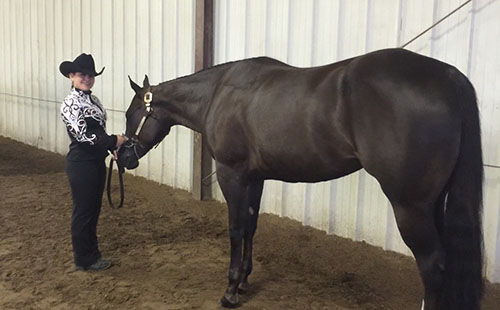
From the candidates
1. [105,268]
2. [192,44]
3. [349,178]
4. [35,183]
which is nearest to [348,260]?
[349,178]

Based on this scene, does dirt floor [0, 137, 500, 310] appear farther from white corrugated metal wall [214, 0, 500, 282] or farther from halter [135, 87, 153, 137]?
halter [135, 87, 153, 137]

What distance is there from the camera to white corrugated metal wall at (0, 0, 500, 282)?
10.2ft

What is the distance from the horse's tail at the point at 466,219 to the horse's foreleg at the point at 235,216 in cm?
113

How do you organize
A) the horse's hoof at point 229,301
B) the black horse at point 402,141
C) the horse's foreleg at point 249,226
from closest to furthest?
the black horse at point 402,141 → the horse's hoof at point 229,301 → the horse's foreleg at point 249,226

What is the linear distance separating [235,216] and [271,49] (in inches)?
81.0

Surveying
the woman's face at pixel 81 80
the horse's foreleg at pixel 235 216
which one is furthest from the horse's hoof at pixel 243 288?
the woman's face at pixel 81 80

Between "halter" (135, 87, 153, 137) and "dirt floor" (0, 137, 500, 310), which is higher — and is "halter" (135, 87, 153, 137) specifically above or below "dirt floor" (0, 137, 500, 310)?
above

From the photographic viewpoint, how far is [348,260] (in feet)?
11.8

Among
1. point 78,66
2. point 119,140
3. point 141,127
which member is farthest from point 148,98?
point 78,66

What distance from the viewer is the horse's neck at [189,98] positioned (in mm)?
3139

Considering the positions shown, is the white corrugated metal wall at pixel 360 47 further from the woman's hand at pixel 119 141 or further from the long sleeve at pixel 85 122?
the long sleeve at pixel 85 122

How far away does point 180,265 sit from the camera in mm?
3463

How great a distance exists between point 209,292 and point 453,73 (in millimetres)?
1868

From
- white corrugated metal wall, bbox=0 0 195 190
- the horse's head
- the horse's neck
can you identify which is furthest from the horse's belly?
white corrugated metal wall, bbox=0 0 195 190
